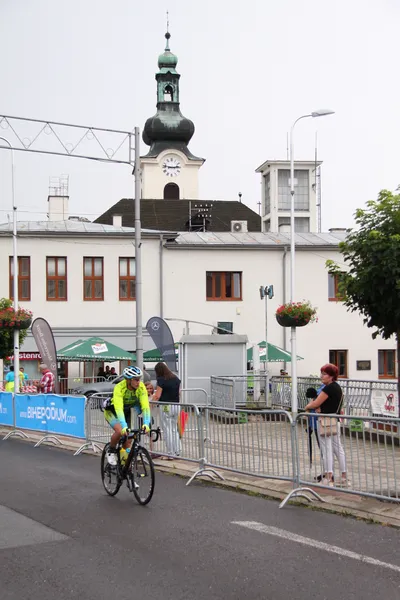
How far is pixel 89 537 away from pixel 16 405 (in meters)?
12.8

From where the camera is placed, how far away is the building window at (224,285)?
1651 inches

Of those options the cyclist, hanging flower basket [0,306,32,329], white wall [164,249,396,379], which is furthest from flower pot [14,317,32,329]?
the cyclist

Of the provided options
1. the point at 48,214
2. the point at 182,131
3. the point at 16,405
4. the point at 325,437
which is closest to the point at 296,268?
the point at 48,214

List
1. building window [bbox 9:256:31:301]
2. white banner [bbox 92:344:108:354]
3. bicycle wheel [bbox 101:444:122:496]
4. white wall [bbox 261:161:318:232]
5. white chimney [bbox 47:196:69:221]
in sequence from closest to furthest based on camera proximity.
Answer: bicycle wheel [bbox 101:444:122:496] → white banner [bbox 92:344:108:354] → building window [bbox 9:256:31:301] → white chimney [bbox 47:196:69:221] → white wall [bbox 261:161:318:232]

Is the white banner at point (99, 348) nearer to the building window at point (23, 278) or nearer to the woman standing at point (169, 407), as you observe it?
the building window at point (23, 278)

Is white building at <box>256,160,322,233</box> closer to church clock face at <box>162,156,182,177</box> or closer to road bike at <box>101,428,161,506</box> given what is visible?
church clock face at <box>162,156,182,177</box>

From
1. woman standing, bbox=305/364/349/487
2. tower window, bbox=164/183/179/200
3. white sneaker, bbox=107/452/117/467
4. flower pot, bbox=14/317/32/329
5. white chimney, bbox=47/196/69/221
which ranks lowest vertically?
white sneaker, bbox=107/452/117/467

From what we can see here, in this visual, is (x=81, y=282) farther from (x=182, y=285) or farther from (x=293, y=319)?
(x=293, y=319)

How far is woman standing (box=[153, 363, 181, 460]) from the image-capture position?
559 inches

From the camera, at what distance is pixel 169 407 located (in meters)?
14.4

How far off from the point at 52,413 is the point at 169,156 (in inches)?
2960

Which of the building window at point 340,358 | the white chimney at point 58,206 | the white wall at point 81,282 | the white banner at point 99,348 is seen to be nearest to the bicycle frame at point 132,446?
the white banner at point 99,348

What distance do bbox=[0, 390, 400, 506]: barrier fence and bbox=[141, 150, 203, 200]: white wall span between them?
76.3 m

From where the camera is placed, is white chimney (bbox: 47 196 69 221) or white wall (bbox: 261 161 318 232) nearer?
white chimney (bbox: 47 196 69 221)
